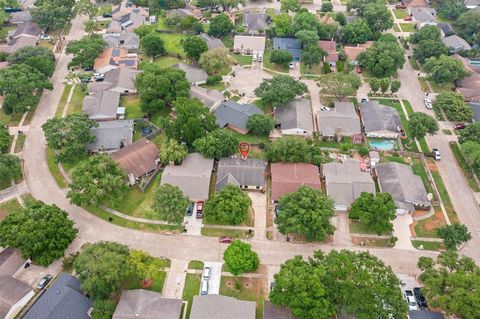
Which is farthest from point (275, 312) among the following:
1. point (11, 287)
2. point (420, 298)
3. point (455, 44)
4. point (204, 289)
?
point (455, 44)

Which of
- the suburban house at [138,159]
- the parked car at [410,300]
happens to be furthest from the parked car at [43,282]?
the parked car at [410,300]

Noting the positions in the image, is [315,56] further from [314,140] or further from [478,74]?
[478,74]

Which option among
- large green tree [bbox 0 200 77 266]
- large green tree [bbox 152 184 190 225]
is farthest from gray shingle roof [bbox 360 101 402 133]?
large green tree [bbox 0 200 77 266]

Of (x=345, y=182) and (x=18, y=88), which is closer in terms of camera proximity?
(x=345, y=182)

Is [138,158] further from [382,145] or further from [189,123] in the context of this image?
[382,145]

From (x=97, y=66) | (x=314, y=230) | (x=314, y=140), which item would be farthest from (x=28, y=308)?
(x=97, y=66)
